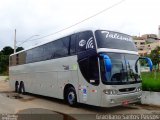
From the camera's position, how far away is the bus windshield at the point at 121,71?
10742 mm

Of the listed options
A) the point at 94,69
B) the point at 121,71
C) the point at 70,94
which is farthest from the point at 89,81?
the point at 70,94

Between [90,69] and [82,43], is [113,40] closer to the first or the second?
[82,43]

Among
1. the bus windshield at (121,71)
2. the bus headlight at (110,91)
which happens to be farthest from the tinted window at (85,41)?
the bus headlight at (110,91)

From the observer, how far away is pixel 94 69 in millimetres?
11203

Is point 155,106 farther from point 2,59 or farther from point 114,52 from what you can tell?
point 2,59

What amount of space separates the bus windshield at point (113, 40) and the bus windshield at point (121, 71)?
1.46 feet

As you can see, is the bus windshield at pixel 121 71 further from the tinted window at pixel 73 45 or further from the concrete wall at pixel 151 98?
the tinted window at pixel 73 45

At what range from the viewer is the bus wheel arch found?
1281 cm

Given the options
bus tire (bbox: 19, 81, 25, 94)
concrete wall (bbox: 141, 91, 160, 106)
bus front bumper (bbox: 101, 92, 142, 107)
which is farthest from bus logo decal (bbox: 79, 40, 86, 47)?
bus tire (bbox: 19, 81, 25, 94)

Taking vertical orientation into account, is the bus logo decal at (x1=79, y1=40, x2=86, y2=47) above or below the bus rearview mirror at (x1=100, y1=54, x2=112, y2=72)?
above

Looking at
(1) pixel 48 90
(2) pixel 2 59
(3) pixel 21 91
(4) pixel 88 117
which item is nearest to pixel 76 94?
(4) pixel 88 117

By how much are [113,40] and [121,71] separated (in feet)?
4.91

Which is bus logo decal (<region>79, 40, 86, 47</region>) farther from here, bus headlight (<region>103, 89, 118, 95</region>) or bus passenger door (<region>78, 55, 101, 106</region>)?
bus headlight (<region>103, 89, 118, 95</region>)

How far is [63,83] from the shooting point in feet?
45.2
